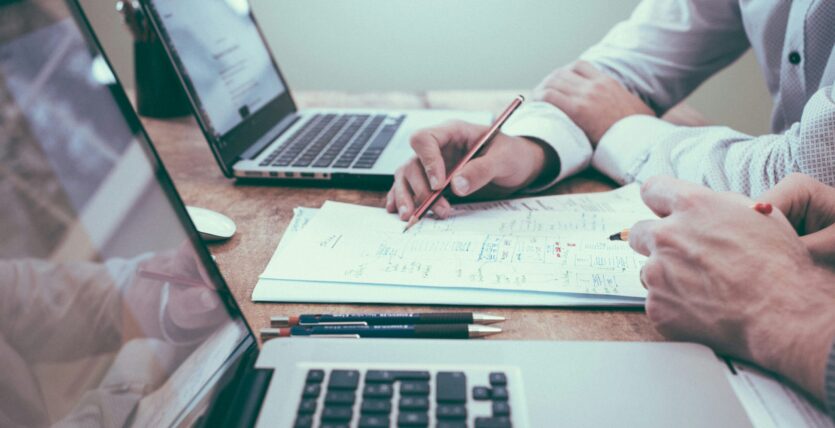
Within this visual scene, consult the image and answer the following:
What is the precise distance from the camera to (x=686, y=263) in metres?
0.48

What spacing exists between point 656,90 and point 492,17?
0.94m

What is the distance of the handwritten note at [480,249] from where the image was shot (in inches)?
21.6

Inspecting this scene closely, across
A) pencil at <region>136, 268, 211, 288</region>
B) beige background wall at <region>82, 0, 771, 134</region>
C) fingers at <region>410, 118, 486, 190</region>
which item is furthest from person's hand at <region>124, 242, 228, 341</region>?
beige background wall at <region>82, 0, 771, 134</region>

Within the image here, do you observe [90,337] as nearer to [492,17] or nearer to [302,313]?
[302,313]

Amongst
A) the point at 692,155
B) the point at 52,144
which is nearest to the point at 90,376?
the point at 52,144

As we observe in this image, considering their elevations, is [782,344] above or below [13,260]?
below

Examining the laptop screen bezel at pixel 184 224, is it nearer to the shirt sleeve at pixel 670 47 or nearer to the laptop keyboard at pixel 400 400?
the laptop keyboard at pixel 400 400

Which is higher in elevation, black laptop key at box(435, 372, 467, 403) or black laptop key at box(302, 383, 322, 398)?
black laptop key at box(302, 383, 322, 398)

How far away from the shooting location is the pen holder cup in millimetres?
1088

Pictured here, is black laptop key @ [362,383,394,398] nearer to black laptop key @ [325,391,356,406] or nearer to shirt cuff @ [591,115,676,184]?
black laptop key @ [325,391,356,406]

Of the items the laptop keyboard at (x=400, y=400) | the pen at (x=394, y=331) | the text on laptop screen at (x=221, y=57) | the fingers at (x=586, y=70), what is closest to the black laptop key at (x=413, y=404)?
the laptop keyboard at (x=400, y=400)

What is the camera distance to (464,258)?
58 cm

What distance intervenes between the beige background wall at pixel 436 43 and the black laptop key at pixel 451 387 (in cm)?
166

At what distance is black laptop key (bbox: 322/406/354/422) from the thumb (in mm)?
374
